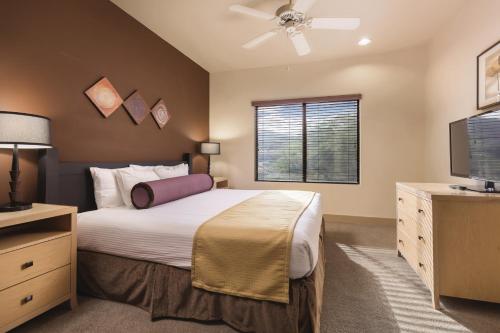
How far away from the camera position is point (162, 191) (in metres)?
2.25

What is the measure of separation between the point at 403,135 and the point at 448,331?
2981 millimetres

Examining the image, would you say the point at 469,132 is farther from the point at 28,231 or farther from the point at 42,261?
the point at 28,231

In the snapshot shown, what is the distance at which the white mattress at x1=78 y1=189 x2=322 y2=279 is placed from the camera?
1404 mm

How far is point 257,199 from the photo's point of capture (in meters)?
2.48

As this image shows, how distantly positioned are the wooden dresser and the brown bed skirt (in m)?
0.90

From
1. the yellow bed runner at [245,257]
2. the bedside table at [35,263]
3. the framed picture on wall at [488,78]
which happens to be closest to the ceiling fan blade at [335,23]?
the framed picture on wall at [488,78]

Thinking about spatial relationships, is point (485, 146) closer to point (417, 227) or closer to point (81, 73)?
point (417, 227)

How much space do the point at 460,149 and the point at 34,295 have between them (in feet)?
11.1

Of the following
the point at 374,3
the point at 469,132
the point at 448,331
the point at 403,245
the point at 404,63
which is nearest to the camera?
the point at 448,331

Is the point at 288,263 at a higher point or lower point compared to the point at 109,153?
lower

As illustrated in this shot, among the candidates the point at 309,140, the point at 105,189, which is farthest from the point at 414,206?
the point at 105,189

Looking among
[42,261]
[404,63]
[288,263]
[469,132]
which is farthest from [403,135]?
[42,261]

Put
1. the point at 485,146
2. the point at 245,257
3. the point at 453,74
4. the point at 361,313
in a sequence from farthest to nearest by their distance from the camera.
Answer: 1. the point at 453,74
2. the point at 485,146
3. the point at 361,313
4. the point at 245,257

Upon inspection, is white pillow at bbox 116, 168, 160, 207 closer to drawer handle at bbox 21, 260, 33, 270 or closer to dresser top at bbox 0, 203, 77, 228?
dresser top at bbox 0, 203, 77, 228
